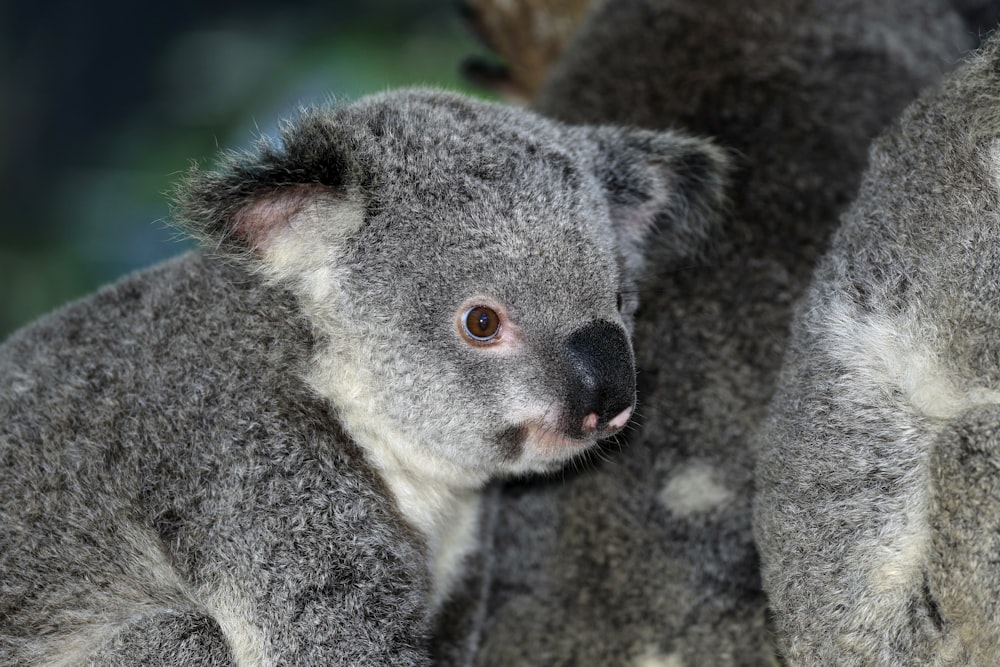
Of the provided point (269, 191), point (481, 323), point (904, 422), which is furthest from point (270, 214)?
point (904, 422)

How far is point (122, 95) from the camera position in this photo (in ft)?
18.7

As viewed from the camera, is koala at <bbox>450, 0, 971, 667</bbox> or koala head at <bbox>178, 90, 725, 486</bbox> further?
koala at <bbox>450, 0, 971, 667</bbox>

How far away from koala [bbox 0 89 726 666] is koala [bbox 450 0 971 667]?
453 millimetres

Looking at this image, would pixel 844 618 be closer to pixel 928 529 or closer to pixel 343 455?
pixel 928 529

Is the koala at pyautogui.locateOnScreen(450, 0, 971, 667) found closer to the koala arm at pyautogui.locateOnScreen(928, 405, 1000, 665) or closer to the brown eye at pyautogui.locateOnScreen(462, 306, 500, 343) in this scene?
the brown eye at pyautogui.locateOnScreen(462, 306, 500, 343)

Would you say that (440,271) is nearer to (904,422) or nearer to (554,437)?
(554,437)

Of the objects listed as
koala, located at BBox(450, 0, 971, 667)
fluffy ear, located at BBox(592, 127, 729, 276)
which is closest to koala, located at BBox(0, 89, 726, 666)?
fluffy ear, located at BBox(592, 127, 729, 276)

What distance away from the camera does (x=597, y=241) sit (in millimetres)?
2436

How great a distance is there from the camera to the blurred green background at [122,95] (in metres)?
5.52

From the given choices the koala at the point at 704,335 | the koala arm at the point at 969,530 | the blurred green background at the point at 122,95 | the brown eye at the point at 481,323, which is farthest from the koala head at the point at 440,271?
the blurred green background at the point at 122,95

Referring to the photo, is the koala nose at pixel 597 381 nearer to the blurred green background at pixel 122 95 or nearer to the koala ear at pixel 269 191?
the koala ear at pixel 269 191

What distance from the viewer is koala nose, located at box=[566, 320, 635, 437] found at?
219 centimetres

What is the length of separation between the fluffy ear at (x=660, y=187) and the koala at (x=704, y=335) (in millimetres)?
77

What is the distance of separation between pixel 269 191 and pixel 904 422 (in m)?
1.44
